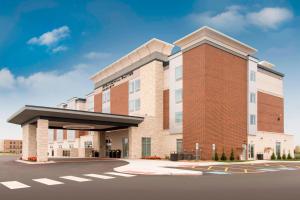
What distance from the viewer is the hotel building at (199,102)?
141 ft

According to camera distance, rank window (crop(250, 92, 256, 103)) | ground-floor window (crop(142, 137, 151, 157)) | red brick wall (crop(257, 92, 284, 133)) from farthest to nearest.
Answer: red brick wall (crop(257, 92, 284, 133)) → window (crop(250, 92, 256, 103)) → ground-floor window (crop(142, 137, 151, 157))

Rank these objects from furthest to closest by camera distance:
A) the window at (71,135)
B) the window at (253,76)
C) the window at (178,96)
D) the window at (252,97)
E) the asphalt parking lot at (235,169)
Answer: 1. the window at (71,135)
2. the window at (253,76)
3. the window at (252,97)
4. the window at (178,96)
5. the asphalt parking lot at (235,169)

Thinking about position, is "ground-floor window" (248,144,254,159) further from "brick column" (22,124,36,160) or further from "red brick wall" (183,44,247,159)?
"brick column" (22,124,36,160)

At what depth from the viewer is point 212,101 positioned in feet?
141

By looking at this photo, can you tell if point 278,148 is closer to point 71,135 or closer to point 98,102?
point 98,102

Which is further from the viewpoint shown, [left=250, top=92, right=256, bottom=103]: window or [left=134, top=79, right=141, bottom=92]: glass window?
[left=134, top=79, right=141, bottom=92]: glass window

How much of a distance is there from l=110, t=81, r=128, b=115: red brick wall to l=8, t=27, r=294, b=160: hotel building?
0.59ft

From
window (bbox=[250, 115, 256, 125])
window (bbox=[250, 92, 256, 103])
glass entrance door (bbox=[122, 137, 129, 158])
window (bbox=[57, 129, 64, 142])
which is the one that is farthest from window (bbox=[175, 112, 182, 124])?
window (bbox=[57, 129, 64, 142])

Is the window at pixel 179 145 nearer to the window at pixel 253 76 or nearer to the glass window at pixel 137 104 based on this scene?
the glass window at pixel 137 104

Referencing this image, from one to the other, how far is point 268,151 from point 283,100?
11396 millimetres

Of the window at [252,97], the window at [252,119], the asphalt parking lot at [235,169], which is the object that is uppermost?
the window at [252,97]

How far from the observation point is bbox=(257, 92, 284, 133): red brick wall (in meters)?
51.4

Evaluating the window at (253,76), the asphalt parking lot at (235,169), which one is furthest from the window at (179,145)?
the asphalt parking lot at (235,169)

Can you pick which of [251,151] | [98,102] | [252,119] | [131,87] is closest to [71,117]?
[131,87]
